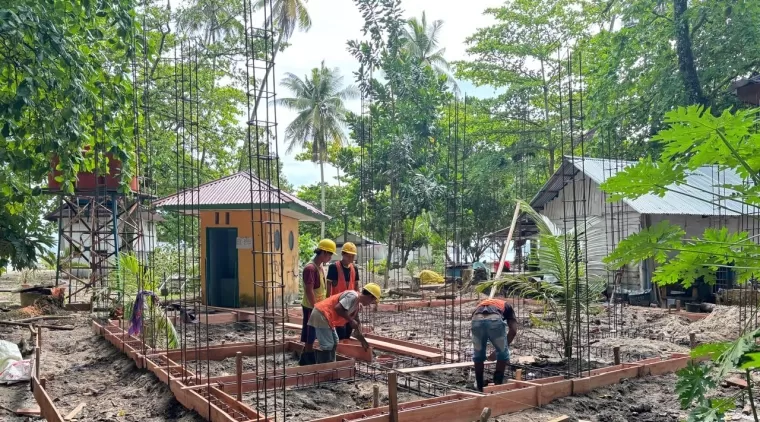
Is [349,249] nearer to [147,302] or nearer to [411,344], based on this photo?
[411,344]

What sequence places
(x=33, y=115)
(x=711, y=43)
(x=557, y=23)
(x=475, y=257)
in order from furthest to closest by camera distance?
(x=475, y=257), (x=557, y=23), (x=711, y=43), (x=33, y=115)

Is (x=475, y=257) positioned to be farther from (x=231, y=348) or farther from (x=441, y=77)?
(x=231, y=348)

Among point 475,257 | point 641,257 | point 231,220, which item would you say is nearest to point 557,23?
point 475,257

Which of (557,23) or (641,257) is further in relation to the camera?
(557,23)

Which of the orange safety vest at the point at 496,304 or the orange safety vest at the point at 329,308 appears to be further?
the orange safety vest at the point at 329,308

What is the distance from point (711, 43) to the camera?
1773cm

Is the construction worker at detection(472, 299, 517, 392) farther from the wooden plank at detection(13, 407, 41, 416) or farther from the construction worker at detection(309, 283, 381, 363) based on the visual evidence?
the wooden plank at detection(13, 407, 41, 416)

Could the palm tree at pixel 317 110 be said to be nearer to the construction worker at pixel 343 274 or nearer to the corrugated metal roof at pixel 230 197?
the corrugated metal roof at pixel 230 197

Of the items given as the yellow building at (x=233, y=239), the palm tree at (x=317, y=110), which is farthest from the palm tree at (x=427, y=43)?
the yellow building at (x=233, y=239)

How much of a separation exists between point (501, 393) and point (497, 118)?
23.0 m

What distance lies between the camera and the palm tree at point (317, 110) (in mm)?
36188

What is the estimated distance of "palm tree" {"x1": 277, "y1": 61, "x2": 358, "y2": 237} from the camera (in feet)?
119

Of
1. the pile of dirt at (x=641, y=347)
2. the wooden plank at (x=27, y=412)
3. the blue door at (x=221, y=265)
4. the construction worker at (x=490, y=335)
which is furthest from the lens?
the blue door at (x=221, y=265)

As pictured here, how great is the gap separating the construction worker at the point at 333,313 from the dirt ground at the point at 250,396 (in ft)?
1.86
